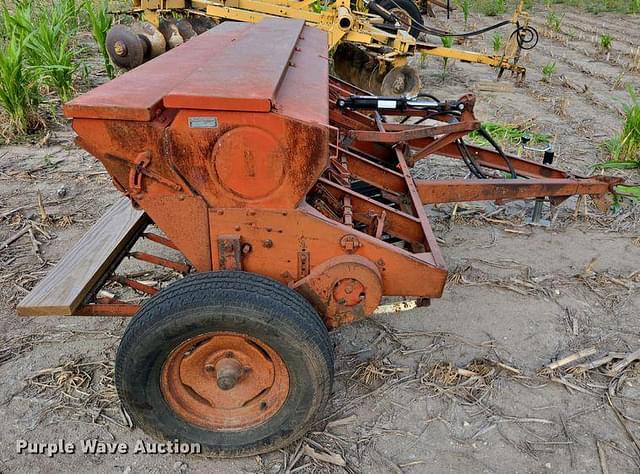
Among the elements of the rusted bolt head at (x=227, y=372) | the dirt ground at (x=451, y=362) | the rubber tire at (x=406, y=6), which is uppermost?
the rubber tire at (x=406, y=6)

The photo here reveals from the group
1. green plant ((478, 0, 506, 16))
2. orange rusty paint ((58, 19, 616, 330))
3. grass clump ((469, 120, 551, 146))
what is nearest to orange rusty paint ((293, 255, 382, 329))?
orange rusty paint ((58, 19, 616, 330))

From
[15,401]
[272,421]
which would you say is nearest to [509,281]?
[272,421]

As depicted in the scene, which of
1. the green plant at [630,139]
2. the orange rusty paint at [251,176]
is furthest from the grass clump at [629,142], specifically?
the orange rusty paint at [251,176]

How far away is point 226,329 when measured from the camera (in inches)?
68.1

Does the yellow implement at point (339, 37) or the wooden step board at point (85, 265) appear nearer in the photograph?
the wooden step board at point (85, 265)

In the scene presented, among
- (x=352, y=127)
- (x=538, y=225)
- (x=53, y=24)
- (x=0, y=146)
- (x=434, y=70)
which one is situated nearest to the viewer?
(x=352, y=127)

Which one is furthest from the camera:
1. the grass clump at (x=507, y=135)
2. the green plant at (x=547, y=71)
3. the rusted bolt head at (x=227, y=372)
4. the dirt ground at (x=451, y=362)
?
the green plant at (x=547, y=71)

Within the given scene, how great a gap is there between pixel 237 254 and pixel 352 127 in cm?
148

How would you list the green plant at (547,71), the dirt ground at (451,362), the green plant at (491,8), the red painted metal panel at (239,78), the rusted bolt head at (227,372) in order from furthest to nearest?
the green plant at (491,8) < the green plant at (547,71) < the dirt ground at (451,362) < the rusted bolt head at (227,372) < the red painted metal panel at (239,78)

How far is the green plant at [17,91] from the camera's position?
14.7 feet

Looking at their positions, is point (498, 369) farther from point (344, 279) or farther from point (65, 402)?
point (65, 402)

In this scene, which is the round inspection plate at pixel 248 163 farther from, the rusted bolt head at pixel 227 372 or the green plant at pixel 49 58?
the green plant at pixel 49 58

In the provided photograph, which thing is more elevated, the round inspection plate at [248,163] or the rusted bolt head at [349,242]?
the round inspection plate at [248,163]

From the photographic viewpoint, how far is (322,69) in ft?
8.16
